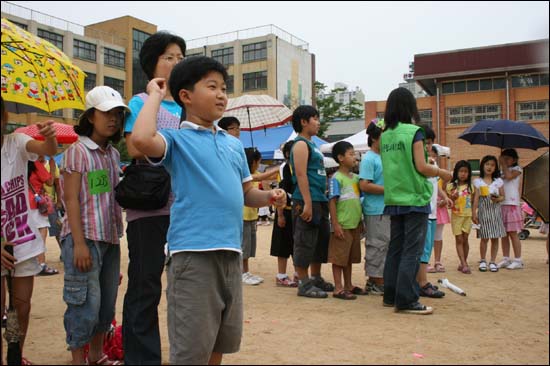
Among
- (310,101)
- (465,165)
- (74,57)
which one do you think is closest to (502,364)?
(465,165)

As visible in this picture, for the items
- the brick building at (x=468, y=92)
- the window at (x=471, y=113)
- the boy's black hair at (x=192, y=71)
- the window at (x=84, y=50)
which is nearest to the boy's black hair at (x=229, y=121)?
the boy's black hair at (x=192, y=71)

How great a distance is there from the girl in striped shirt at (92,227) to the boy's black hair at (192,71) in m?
0.68

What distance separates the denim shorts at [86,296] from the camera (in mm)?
2719

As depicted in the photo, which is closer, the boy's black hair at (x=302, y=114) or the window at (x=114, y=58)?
the boy's black hair at (x=302, y=114)

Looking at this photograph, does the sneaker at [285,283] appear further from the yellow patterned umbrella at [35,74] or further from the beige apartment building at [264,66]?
the beige apartment building at [264,66]

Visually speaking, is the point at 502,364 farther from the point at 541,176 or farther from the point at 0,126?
the point at 0,126

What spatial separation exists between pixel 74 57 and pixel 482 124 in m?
36.1

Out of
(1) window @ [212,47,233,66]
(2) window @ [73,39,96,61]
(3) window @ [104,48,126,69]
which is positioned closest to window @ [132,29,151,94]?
(3) window @ [104,48,126,69]

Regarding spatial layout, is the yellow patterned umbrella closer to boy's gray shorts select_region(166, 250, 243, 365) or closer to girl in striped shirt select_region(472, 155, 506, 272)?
boy's gray shorts select_region(166, 250, 243, 365)

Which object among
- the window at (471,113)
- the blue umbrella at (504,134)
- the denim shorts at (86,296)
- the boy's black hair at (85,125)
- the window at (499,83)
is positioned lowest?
the denim shorts at (86,296)

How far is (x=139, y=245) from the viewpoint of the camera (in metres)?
2.63

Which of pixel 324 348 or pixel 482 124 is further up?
pixel 482 124

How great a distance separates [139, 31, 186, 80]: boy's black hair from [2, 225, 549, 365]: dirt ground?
1.78 m

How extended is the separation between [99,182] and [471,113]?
33.5 metres
